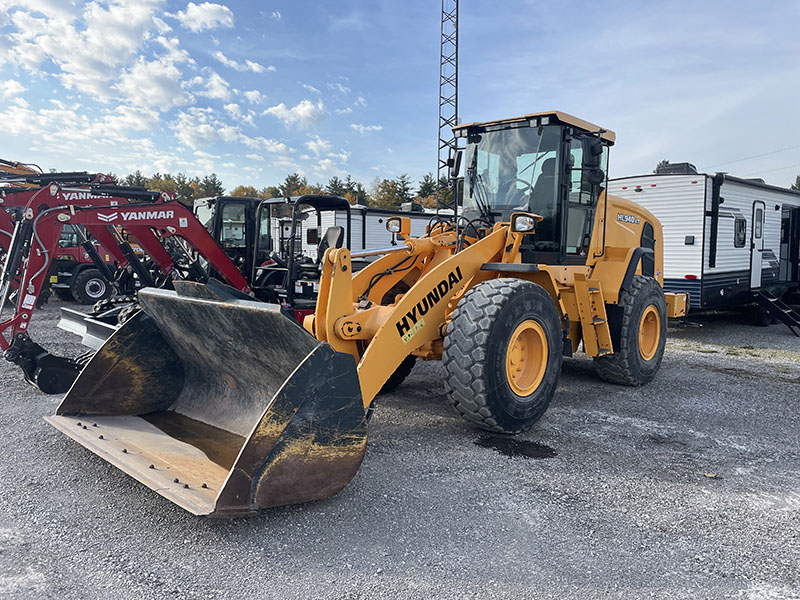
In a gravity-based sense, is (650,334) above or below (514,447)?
above

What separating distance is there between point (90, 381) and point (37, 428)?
1.04 meters

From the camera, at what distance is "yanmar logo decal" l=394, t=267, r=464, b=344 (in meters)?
4.36

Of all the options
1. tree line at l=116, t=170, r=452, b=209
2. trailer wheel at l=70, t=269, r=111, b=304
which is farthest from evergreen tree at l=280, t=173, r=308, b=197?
trailer wheel at l=70, t=269, r=111, b=304

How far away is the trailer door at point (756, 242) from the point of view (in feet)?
39.1

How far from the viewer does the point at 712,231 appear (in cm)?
1055

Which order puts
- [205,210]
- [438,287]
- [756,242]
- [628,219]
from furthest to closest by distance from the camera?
1. [205,210]
2. [756,242]
3. [628,219]
4. [438,287]

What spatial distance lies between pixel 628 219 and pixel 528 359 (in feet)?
10.3

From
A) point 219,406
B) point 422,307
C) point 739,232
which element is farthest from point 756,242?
point 219,406

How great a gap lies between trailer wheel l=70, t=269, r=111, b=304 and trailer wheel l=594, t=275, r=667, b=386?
12.1 m

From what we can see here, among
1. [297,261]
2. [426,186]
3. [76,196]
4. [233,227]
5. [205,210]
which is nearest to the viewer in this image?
[76,196]

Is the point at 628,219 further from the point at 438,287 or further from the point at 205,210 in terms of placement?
the point at 205,210

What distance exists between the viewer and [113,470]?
3.93 metres

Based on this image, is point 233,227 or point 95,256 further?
point 233,227

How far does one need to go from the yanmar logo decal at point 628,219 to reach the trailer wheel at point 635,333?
75cm
